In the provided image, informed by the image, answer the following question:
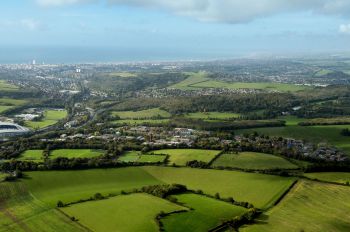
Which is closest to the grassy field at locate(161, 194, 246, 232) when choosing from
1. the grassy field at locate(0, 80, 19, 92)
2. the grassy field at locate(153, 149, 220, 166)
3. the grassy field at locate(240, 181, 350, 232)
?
the grassy field at locate(240, 181, 350, 232)

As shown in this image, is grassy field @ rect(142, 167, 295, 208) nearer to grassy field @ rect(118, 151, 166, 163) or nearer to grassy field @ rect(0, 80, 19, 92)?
grassy field @ rect(118, 151, 166, 163)

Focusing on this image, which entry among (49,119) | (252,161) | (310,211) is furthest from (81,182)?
(49,119)

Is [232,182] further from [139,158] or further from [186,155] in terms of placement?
[139,158]

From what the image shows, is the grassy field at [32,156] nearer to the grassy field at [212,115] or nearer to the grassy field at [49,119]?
the grassy field at [49,119]

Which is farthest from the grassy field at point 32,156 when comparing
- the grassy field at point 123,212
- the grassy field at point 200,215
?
the grassy field at point 200,215

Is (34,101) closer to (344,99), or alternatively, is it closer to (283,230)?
(344,99)

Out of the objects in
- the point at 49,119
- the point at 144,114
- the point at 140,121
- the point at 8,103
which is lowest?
the point at 49,119

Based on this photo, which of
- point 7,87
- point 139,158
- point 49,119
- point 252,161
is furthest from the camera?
point 7,87
